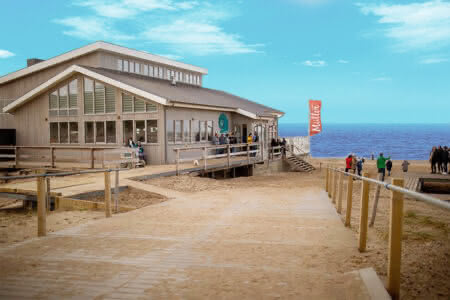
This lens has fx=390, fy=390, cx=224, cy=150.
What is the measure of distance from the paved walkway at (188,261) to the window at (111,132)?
16.4m

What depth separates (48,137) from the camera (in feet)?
86.2

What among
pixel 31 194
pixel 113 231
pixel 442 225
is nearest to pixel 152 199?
pixel 31 194

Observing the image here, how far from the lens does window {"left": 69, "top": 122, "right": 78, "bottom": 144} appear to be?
997 inches

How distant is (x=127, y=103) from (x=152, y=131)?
2.44 m

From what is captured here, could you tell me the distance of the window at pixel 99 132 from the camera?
24297mm

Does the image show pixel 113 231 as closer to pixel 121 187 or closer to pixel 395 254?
pixel 395 254

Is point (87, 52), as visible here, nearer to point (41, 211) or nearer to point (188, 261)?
point (41, 211)

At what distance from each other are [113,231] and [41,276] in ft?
8.59

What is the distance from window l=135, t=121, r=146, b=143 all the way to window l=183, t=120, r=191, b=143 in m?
2.45

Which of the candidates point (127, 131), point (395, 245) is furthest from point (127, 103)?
point (395, 245)

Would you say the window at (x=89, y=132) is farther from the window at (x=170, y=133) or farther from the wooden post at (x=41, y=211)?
the wooden post at (x=41, y=211)

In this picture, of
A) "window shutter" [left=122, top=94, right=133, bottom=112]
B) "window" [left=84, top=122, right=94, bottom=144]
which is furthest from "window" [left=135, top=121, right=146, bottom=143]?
"window" [left=84, top=122, right=94, bottom=144]

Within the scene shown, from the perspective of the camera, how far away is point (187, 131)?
2395 centimetres

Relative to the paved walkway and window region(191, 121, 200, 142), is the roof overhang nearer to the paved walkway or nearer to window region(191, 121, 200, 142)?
window region(191, 121, 200, 142)
